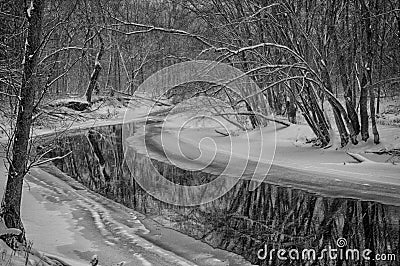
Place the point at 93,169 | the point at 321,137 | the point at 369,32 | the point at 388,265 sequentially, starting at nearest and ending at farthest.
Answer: the point at 388,265, the point at 93,169, the point at 369,32, the point at 321,137

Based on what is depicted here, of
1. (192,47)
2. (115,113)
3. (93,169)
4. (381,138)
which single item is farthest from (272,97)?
(115,113)

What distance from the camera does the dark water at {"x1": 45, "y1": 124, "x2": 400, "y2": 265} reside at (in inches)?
300

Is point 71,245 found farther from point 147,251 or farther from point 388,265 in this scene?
point 388,265

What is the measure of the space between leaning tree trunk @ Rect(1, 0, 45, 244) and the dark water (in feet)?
10.7

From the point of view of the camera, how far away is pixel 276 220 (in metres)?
9.49

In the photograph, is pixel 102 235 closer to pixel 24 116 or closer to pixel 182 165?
pixel 24 116

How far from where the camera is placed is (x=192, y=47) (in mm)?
22406

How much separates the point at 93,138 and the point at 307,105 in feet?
39.2

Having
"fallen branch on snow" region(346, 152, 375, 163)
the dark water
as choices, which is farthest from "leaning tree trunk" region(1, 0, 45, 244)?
"fallen branch on snow" region(346, 152, 375, 163)

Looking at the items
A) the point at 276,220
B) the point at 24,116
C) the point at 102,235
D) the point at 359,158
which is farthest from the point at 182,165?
the point at 24,116

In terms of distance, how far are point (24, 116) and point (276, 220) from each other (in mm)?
5256

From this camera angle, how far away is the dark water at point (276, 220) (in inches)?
300

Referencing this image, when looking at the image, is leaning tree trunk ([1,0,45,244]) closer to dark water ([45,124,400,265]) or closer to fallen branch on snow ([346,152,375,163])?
dark water ([45,124,400,265])

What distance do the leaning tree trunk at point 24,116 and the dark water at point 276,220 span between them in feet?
10.7
